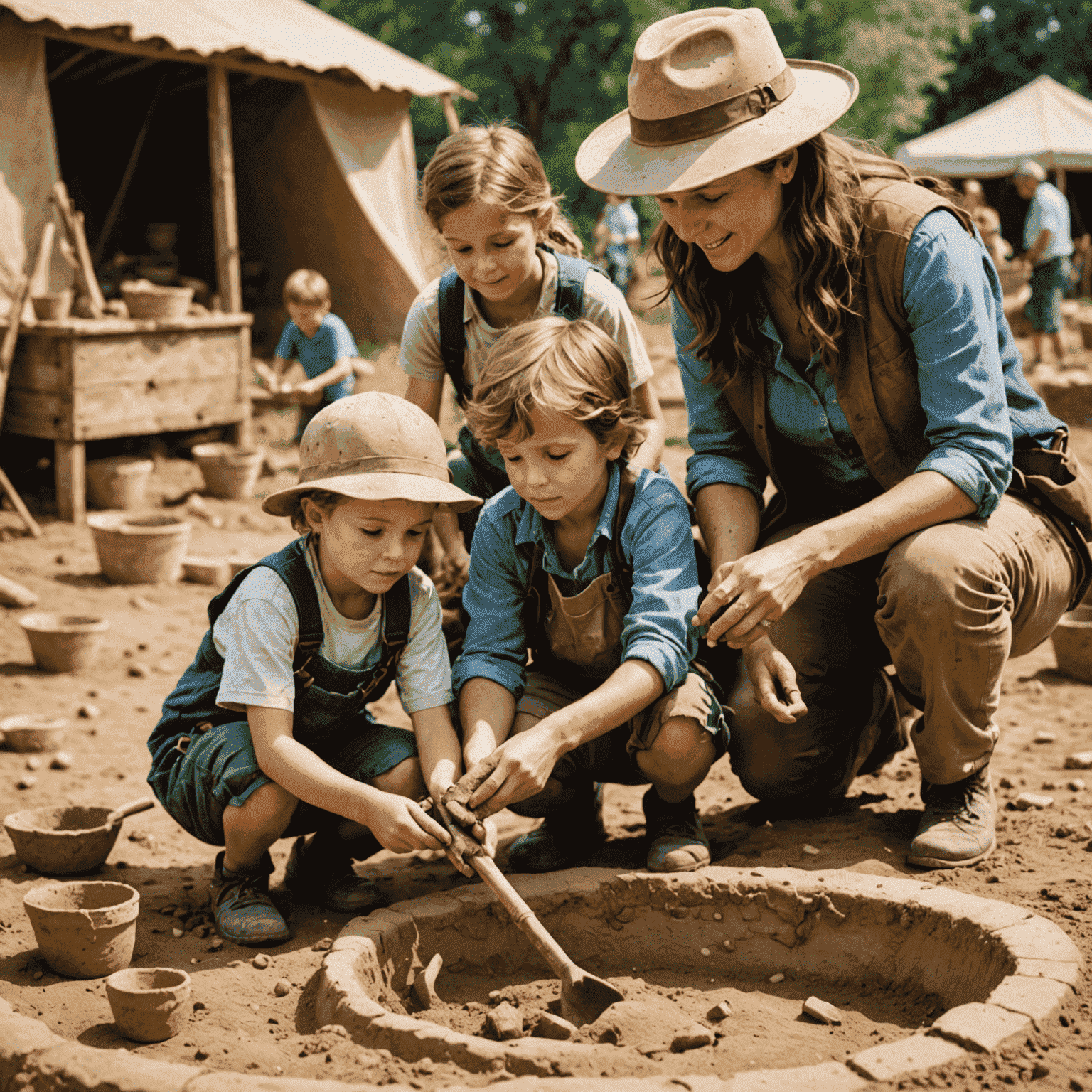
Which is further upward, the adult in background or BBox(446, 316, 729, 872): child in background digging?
the adult in background

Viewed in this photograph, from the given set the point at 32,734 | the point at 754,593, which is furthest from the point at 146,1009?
the point at 32,734

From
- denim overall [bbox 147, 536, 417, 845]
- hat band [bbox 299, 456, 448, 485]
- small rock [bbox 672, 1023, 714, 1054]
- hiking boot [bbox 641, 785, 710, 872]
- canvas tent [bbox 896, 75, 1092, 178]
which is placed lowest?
small rock [bbox 672, 1023, 714, 1054]

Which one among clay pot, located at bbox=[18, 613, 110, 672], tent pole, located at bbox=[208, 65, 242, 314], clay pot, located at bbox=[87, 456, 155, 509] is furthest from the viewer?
tent pole, located at bbox=[208, 65, 242, 314]

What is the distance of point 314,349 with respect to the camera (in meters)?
7.27

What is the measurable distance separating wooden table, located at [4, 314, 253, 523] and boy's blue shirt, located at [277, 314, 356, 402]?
35.8 inches

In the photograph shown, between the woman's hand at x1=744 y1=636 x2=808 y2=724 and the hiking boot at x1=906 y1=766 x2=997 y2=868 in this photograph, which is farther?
the hiking boot at x1=906 y1=766 x2=997 y2=868

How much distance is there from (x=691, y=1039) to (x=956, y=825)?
950mm

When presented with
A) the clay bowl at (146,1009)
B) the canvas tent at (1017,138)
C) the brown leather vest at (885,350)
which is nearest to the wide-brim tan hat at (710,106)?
the brown leather vest at (885,350)

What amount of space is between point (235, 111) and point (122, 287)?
12.8 feet

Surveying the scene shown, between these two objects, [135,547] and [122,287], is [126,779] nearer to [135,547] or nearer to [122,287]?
[135,547]

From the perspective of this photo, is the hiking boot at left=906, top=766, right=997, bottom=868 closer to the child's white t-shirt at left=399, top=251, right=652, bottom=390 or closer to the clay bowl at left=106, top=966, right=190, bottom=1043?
the child's white t-shirt at left=399, top=251, right=652, bottom=390

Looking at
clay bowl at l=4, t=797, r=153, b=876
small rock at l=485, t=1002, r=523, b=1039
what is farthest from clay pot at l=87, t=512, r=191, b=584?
small rock at l=485, t=1002, r=523, b=1039

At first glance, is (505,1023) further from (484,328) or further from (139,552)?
(139,552)

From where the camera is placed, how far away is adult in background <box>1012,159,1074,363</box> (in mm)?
12023
